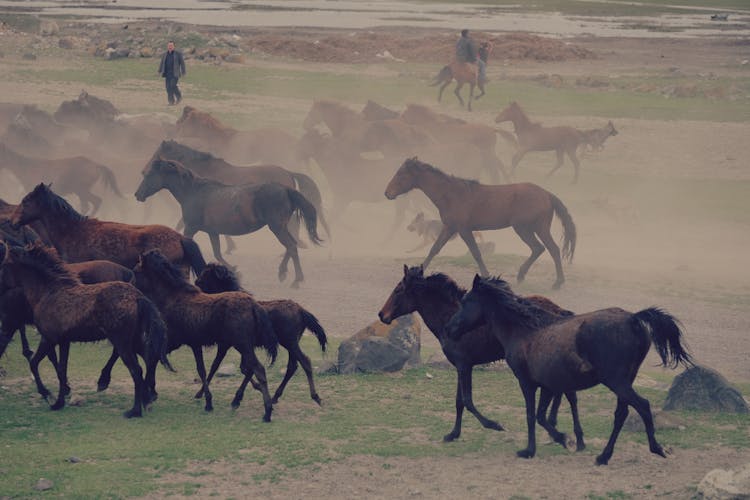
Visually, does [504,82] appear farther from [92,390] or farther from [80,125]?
[92,390]

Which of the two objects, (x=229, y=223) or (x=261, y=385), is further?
(x=229, y=223)

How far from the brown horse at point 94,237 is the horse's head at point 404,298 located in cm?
349

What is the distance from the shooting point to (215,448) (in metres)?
10.6

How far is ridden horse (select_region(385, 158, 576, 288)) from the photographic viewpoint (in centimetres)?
1977

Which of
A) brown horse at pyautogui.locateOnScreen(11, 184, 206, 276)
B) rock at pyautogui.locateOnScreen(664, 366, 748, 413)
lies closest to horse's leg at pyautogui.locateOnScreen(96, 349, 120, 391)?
brown horse at pyautogui.locateOnScreen(11, 184, 206, 276)

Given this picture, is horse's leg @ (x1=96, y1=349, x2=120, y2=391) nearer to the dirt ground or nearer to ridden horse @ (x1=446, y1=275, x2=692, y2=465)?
the dirt ground

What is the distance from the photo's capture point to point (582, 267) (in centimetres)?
2131

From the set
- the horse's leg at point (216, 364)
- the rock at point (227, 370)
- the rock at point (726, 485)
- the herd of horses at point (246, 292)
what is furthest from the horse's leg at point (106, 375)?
the rock at point (726, 485)

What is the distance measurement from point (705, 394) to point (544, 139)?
1914cm

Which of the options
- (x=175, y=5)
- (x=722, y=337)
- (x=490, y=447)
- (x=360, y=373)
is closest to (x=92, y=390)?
(x=360, y=373)

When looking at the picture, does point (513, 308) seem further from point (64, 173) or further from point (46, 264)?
point (64, 173)

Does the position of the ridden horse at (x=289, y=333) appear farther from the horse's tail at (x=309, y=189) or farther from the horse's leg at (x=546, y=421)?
the horse's tail at (x=309, y=189)

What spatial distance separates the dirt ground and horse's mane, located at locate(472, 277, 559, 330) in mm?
1203

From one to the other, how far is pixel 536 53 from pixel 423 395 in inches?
1582
